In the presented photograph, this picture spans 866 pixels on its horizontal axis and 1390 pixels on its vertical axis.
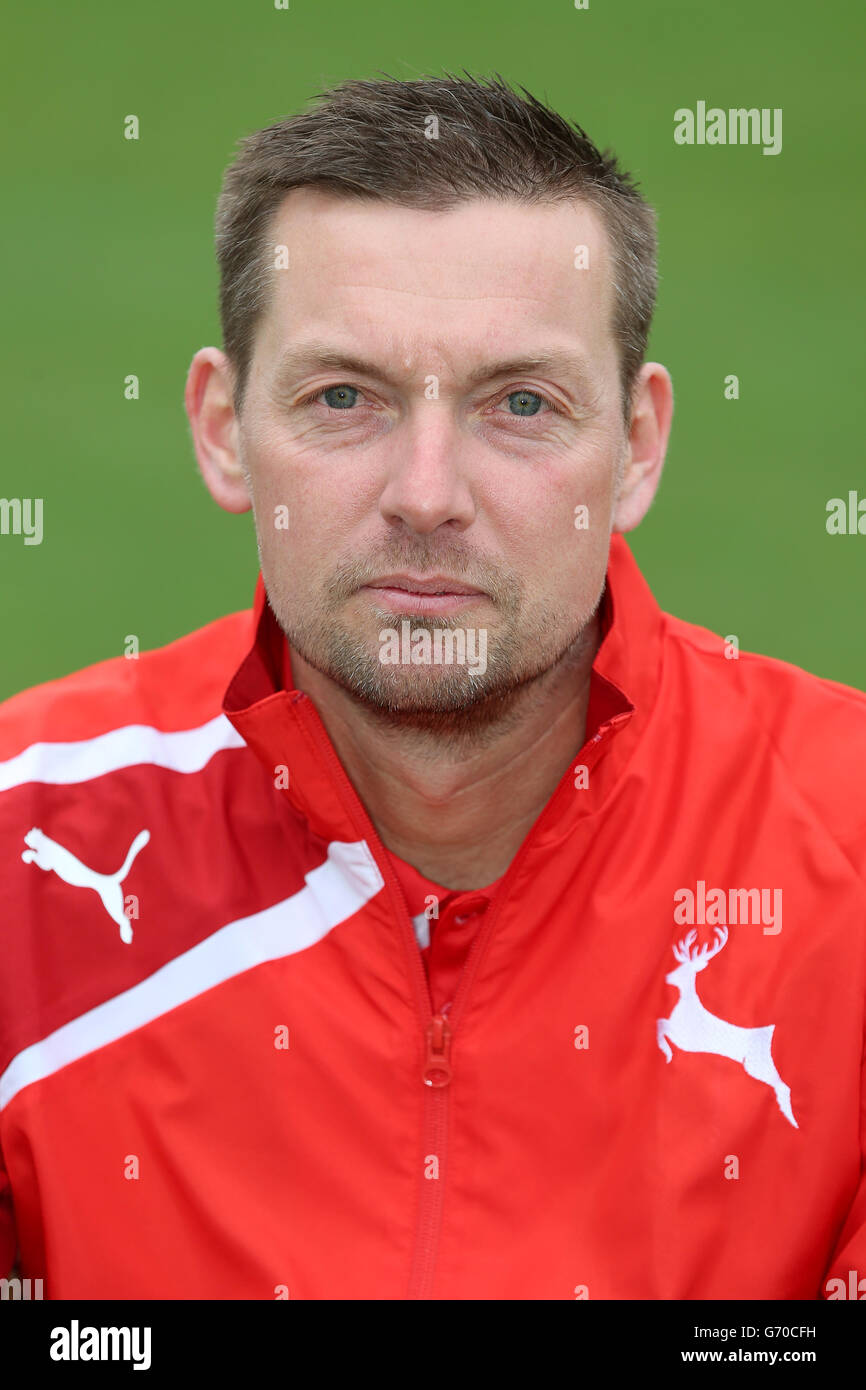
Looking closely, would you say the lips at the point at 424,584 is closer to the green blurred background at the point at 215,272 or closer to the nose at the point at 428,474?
the nose at the point at 428,474

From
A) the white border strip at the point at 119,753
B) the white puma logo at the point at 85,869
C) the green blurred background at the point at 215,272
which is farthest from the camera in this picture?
the green blurred background at the point at 215,272

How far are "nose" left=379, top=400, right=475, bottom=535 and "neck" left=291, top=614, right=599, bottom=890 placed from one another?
0.27 metres

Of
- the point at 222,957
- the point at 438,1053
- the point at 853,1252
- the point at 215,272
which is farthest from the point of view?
the point at 215,272

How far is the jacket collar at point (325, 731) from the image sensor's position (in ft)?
6.15

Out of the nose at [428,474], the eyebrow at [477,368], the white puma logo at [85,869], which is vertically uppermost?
the eyebrow at [477,368]

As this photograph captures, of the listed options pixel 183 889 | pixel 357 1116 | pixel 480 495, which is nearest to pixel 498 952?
pixel 357 1116

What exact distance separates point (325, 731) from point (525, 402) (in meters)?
0.43

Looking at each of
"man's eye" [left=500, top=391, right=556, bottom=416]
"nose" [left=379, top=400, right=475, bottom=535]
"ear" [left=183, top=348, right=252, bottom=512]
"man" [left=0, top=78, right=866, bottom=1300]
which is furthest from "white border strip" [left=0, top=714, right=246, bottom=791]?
"man's eye" [left=500, top=391, right=556, bottom=416]

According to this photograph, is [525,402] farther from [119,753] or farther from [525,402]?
[119,753]

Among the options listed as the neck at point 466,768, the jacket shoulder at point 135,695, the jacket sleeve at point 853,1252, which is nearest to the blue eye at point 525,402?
the neck at point 466,768

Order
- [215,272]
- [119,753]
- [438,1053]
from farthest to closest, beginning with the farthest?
[215,272] < [119,753] < [438,1053]

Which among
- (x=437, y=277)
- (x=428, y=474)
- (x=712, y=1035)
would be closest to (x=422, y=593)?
(x=428, y=474)

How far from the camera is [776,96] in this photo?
467cm

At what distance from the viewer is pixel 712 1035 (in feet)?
5.88
